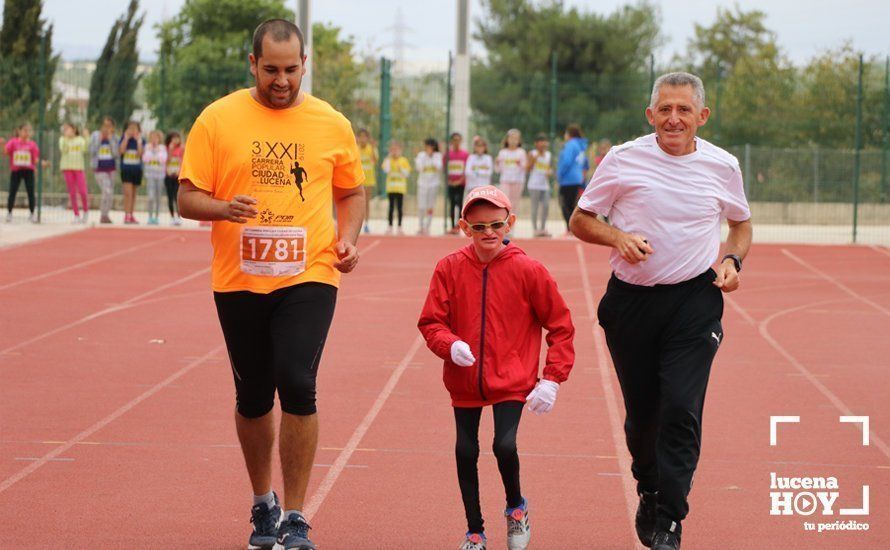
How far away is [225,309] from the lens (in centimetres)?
602

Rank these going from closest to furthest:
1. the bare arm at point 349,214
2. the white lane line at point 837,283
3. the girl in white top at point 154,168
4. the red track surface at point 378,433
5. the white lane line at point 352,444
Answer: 1. the bare arm at point 349,214
2. the red track surface at point 378,433
3. the white lane line at point 352,444
4. the white lane line at point 837,283
5. the girl in white top at point 154,168

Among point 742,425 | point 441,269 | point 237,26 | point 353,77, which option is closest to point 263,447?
point 441,269

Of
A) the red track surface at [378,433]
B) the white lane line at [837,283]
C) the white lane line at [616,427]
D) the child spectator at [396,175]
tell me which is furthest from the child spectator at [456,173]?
the white lane line at [616,427]

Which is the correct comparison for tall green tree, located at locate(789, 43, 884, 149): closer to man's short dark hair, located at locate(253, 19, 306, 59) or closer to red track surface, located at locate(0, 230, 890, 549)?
red track surface, located at locate(0, 230, 890, 549)

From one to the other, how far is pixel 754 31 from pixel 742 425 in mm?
61695

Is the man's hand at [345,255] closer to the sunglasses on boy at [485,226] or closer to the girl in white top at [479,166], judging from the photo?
the sunglasses on boy at [485,226]

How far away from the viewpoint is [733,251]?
6.14 meters

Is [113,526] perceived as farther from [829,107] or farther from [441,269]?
[829,107]

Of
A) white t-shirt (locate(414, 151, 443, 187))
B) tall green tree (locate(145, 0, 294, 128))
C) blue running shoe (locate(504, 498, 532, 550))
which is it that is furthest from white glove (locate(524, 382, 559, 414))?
tall green tree (locate(145, 0, 294, 128))

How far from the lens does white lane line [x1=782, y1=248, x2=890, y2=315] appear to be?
1630cm

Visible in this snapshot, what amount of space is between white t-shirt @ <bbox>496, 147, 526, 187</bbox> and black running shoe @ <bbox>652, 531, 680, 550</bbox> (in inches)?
797

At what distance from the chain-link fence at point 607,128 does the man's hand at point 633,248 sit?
21.3m

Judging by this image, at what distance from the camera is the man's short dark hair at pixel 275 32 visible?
585cm

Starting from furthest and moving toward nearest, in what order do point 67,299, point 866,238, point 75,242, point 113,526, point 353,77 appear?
point 353,77, point 866,238, point 75,242, point 67,299, point 113,526
